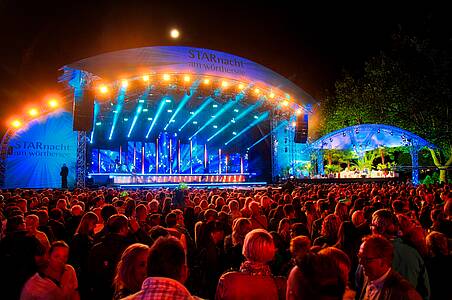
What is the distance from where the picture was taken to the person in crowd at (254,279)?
288cm

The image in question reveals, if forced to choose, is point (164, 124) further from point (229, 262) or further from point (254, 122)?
point (229, 262)

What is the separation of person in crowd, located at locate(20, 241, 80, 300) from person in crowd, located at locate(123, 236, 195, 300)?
1162mm

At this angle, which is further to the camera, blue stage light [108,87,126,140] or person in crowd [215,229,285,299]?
blue stage light [108,87,126,140]

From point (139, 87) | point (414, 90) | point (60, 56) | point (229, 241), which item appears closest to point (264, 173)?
point (414, 90)

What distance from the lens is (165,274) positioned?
207cm

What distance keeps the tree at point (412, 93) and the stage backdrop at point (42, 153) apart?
80.7ft

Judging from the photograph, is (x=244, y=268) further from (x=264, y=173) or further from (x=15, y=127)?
(x=264, y=173)

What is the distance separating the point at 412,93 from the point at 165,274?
106 ft

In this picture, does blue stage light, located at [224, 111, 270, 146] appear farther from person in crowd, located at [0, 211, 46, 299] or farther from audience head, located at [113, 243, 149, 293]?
audience head, located at [113, 243, 149, 293]

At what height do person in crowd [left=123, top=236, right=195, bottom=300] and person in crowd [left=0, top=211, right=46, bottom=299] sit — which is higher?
person in crowd [left=123, top=236, right=195, bottom=300]

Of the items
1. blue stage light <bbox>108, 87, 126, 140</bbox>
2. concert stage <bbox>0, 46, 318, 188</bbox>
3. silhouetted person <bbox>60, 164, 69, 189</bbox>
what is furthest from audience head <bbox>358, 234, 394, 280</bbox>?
silhouetted person <bbox>60, 164, 69, 189</bbox>

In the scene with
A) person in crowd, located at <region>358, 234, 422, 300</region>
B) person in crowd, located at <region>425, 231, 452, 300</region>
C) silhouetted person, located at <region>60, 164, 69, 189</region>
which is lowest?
person in crowd, located at <region>425, 231, 452, 300</region>

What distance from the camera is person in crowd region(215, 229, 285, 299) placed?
2875mm

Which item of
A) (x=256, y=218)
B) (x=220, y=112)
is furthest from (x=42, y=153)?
A: (x=256, y=218)
